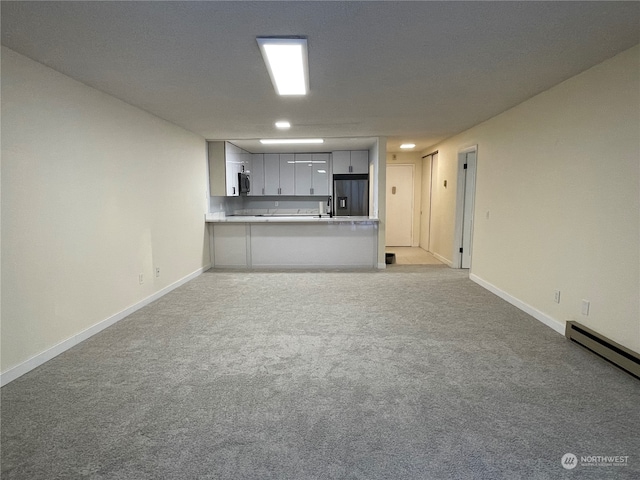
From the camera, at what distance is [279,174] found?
25.8 feet

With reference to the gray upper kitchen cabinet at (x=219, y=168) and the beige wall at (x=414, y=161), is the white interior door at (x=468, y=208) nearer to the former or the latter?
the beige wall at (x=414, y=161)

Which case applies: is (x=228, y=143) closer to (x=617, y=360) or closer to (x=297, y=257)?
(x=297, y=257)

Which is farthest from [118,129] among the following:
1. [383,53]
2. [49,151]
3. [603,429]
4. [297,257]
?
[603,429]

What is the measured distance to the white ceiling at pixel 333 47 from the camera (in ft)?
6.21

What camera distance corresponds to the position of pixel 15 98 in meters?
2.37

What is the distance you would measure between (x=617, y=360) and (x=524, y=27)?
2.42 meters

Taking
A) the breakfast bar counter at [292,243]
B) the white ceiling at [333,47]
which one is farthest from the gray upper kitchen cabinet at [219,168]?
the white ceiling at [333,47]

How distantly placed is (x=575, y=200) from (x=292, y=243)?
422 cm

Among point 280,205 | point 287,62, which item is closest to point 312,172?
point 280,205

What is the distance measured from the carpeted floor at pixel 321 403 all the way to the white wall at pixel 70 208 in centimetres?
35

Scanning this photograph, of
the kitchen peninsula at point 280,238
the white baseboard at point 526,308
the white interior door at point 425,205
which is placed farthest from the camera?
the white interior door at point 425,205

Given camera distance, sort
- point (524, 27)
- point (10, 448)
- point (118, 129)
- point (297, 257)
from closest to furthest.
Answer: point (10, 448) < point (524, 27) < point (118, 129) < point (297, 257)

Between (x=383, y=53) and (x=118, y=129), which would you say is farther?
(x=118, y=129)

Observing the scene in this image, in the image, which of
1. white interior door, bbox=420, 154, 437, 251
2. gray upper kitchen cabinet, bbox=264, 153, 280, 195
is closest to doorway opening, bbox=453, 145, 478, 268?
white interior door, bbox=420, 154, 437, 251
